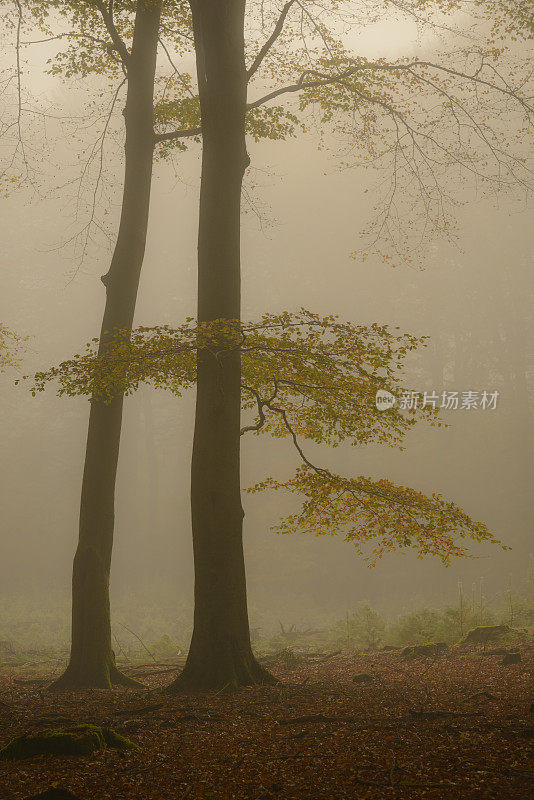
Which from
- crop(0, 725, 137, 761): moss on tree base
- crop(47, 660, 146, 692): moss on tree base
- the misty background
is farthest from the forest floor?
the misty background

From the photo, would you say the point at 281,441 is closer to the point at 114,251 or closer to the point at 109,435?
the point at 114,251

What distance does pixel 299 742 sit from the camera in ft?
15.0

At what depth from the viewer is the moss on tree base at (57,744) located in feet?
13.5

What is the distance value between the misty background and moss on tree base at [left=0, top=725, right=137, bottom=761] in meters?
12.9

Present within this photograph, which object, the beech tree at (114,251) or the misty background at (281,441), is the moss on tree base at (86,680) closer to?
the beech tree at (114,251)

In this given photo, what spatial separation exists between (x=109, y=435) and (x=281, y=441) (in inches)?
688

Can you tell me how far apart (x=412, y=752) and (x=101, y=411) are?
5852 mm

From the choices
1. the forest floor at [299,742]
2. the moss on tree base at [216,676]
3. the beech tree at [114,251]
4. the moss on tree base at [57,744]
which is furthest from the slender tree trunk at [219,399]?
the moss on tree base at [57,744]

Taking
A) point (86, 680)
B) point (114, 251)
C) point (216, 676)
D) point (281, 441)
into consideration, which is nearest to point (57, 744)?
point (216, 676)

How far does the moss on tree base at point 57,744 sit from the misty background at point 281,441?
42.4 ft

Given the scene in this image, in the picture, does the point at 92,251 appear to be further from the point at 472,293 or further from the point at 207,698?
the point at 207,698

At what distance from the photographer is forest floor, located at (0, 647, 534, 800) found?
3627 millimetres

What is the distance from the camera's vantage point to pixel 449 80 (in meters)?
10.2

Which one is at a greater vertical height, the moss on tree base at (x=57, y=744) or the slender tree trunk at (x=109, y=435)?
the slender tree trunk at (x=109, y=435)
